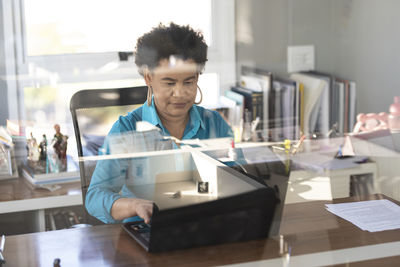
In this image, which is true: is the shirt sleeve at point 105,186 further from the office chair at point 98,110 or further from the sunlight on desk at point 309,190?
the sunlight on desk at point 309,190

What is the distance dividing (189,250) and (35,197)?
0.40m

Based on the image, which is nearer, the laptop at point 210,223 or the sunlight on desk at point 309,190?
the laptop at point 210,223

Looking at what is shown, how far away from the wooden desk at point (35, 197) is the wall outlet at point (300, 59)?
68 cm

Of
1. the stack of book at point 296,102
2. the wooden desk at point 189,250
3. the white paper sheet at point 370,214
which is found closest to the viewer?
the wooden desk at point 189,250

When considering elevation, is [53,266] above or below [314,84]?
below

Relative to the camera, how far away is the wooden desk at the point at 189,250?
4.01 ft

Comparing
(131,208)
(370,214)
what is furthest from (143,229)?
(370,214)

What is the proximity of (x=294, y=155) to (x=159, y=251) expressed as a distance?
0.50 meters

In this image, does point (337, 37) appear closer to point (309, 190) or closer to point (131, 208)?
point (309, 190)

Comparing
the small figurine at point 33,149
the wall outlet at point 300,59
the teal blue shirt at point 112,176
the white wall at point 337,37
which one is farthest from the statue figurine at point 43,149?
the wall outlet at point 300,59

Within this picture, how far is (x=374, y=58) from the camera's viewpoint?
1.65 metres

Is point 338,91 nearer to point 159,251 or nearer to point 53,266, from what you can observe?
point 159,251

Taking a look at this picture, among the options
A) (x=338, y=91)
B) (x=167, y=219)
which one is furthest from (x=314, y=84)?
(x=167, y=219)

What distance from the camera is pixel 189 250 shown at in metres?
1.25
